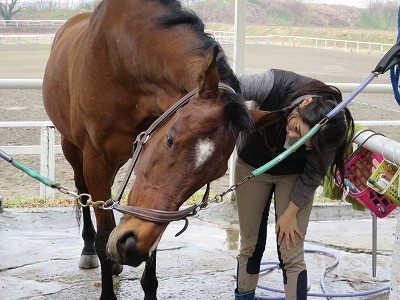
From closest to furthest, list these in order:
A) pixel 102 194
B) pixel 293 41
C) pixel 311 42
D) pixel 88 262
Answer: pixel 102 194 → pixel 88 262 → pixel 311 42 → pixel 293 41

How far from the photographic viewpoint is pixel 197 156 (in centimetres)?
253

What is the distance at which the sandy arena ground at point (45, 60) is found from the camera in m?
8.12

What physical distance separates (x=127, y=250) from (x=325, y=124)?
1.07 meters

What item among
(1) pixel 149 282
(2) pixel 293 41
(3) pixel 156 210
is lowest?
(2) pixel 293 41

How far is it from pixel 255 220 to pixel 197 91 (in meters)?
1.14

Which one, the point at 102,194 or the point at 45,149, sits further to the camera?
the point at 45,149

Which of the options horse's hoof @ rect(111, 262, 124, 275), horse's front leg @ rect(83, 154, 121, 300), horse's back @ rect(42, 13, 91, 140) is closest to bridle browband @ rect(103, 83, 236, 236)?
horse's front leg @ rect(83, 154, 121, 300)

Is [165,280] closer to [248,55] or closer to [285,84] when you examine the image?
[285,84]

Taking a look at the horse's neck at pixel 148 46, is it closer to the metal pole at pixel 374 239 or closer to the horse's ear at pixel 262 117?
the horse's ear at pixel 262 117

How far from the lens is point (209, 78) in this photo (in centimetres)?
258

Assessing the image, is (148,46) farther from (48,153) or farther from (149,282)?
(48,153)

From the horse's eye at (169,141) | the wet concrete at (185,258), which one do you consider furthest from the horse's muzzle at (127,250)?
the wet concrete at (185,258)

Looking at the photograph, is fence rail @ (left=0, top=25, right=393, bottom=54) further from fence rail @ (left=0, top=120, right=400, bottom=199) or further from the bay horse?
the bay horse

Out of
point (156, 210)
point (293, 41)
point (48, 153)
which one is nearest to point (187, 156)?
point (156, 210)
